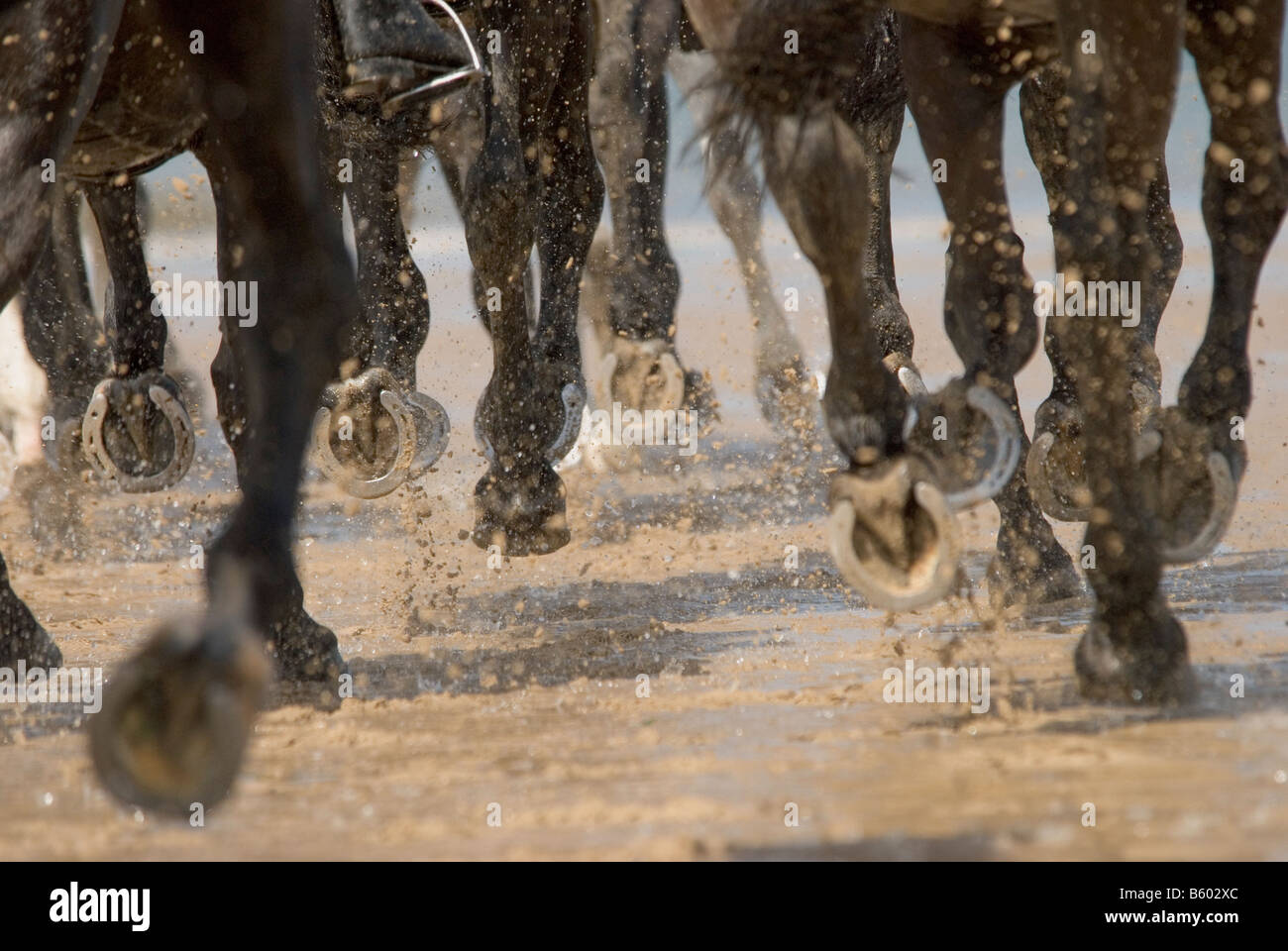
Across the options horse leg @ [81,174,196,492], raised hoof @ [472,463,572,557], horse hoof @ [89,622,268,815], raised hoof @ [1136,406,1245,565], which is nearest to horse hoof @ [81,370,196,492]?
horse leg @ [81,174,196,492]

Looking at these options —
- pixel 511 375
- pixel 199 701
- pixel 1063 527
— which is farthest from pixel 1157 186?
pixel 199 701

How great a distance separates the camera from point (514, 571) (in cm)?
561

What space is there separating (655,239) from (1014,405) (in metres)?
2.45

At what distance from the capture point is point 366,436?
5629mm

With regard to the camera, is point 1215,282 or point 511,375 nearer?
point 1215,282

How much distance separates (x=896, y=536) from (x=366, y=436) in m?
2.64

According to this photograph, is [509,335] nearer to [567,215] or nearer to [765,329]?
[567,215]

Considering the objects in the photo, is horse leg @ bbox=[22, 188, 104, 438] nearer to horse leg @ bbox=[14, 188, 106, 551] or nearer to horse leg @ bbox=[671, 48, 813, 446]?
horse leg @ bbox=[14, 188, 106, 551]

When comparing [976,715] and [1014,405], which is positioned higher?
[1014,405]

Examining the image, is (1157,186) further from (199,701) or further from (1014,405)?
(199,701)

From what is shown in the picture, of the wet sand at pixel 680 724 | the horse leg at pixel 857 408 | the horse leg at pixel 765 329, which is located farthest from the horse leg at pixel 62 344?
the horse leg at pixel 857 408

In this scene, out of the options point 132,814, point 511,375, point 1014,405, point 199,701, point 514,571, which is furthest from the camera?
point 514,571

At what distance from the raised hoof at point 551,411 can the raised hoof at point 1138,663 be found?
91.4 inches

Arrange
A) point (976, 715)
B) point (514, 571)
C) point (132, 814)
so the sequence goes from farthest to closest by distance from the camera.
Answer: point (514, 571) → point (976, 715) → point (132, 814)
